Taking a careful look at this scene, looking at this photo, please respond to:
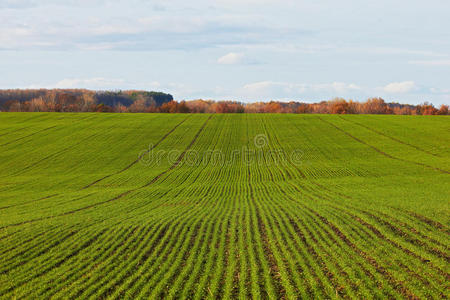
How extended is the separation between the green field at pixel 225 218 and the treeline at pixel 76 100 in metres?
54.8

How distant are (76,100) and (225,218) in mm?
125930

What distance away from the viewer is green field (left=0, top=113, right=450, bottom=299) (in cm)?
1130

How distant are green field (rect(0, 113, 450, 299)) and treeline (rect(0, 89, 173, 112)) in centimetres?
5480

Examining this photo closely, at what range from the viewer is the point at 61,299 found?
10.4m

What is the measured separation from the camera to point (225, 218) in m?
19.5

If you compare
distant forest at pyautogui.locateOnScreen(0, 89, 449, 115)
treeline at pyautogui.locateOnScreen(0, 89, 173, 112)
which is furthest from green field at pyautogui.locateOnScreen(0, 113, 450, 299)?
treeline at pyautogui.locateOnScreen(0, 89, 173, 112)

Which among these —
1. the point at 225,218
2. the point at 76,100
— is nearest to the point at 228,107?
the point at 76,100

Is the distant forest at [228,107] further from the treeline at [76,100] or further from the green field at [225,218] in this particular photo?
the green field at [225,218]

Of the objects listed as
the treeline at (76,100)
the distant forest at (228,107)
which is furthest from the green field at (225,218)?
the treeline at (76,100)

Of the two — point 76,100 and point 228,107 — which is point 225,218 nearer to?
point 228,107

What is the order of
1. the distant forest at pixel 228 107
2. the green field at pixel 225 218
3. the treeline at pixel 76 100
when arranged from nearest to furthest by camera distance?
the green field at pixel 225 218 → the distant forest at pixel 228 107 → the treeline at pixel 76 100

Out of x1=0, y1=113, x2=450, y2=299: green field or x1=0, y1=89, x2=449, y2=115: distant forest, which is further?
x1=0, y1=89, x2=449, y2=115: distant forest

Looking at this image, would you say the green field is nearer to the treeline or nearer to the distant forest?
the distant forest

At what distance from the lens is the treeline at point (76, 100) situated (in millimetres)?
106562
